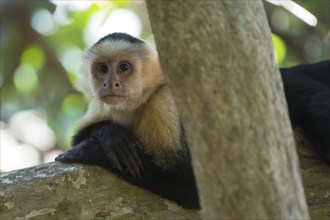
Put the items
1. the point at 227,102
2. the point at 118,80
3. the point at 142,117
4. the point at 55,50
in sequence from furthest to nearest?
the point at 55,50 → the point at 118,80 → the point at 142,117 → the point at 227,102

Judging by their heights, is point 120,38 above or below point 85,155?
above

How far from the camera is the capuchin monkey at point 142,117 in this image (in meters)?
3.61

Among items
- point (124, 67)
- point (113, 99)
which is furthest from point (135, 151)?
point (124, 67)

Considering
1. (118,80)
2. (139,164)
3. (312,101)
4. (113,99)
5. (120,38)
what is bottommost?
(139,164)

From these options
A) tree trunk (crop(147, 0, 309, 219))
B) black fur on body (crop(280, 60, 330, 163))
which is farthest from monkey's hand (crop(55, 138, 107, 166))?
tree trunk (crop(147, 0, 309, 219))

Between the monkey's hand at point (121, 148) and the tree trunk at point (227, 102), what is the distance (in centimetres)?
163

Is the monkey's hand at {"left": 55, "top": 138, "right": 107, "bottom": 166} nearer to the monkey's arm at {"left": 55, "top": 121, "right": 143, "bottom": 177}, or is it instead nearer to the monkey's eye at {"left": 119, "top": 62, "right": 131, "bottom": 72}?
the monkey's arm at {"left": 55, "top": 121, "right": 143, "bottom": 177}

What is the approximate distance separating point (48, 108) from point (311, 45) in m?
2.61

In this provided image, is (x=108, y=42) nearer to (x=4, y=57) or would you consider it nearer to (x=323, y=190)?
(x=323, y=190)

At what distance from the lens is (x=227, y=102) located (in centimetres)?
194

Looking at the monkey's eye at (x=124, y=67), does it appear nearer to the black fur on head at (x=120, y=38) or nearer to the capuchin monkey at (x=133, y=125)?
the capuchin monkey at (x=133, y=125)

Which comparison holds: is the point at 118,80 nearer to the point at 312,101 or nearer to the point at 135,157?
the point at 135,157

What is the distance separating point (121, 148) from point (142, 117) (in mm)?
308

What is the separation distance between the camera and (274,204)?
1.97m
